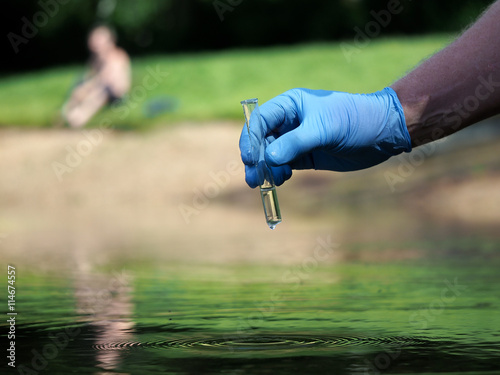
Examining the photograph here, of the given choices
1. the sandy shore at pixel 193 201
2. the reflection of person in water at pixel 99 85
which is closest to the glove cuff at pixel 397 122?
the sandy shore at pixel 193 201

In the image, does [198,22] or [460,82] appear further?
[198,22]

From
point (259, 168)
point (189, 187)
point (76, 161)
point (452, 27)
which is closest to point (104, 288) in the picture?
point (259, 168)

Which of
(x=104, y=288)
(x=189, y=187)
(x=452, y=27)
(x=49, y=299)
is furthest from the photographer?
(x=452, y=27)

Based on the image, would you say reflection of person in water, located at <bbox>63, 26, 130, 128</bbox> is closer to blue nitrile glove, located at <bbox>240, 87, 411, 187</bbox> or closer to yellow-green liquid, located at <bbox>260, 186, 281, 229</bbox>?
blue nitrile glove, located at <bbox>240, 87, 411, 187</bbox>

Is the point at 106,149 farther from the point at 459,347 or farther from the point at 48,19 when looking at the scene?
the point at 459,347

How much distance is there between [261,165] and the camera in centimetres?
293

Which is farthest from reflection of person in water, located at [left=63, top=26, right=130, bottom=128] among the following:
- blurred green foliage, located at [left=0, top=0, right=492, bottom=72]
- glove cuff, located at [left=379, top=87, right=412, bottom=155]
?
glove cuff, located at [left=379, top=87, right=412, bottom=155]

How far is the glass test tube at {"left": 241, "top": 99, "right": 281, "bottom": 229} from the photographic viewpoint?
2809 millimetres

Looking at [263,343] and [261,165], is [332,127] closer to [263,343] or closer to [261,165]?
[261,165]

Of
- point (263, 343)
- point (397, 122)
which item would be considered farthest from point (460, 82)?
point (263, 343)

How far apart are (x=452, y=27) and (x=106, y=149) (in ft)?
37.7

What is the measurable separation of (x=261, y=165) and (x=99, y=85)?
528 inches

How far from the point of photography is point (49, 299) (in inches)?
157

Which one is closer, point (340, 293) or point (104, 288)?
point (340, 293)
